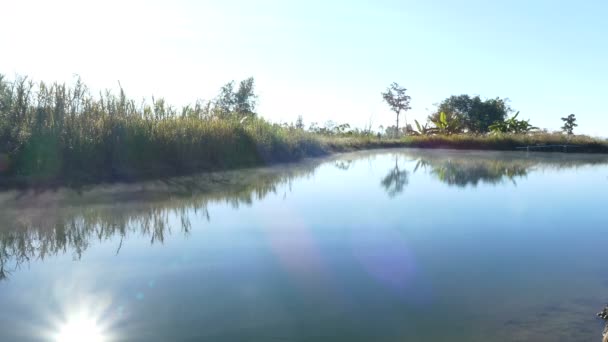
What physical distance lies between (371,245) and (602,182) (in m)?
8.01

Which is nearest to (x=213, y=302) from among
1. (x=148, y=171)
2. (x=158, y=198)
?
(x=158, y=198)

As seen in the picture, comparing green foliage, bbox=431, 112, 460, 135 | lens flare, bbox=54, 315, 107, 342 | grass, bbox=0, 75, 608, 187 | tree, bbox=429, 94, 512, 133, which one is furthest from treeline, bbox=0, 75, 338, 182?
tree, bbox=429, 94, 512, 133

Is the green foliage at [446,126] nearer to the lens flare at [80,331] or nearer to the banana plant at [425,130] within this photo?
the banana plant at [425,130]

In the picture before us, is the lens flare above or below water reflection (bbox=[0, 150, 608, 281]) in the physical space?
below

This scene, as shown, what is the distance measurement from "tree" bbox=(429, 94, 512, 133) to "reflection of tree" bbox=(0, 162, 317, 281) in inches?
1339

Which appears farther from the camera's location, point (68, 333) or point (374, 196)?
point (374, 196)

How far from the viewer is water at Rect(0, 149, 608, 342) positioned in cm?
238

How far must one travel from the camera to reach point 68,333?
2.27m

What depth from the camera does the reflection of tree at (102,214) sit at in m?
3.88

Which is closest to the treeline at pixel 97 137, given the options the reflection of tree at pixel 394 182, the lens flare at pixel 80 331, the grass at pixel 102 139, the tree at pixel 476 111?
the grass at pixel 102 139

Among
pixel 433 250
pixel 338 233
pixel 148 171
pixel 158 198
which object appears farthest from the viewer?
pixel 148 171

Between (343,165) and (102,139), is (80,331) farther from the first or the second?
(343,165)

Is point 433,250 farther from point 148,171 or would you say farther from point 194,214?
point 148,171

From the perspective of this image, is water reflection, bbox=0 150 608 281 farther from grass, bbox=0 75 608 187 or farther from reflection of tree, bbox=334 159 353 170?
reflection of tree, bbox=334 159 353 170
